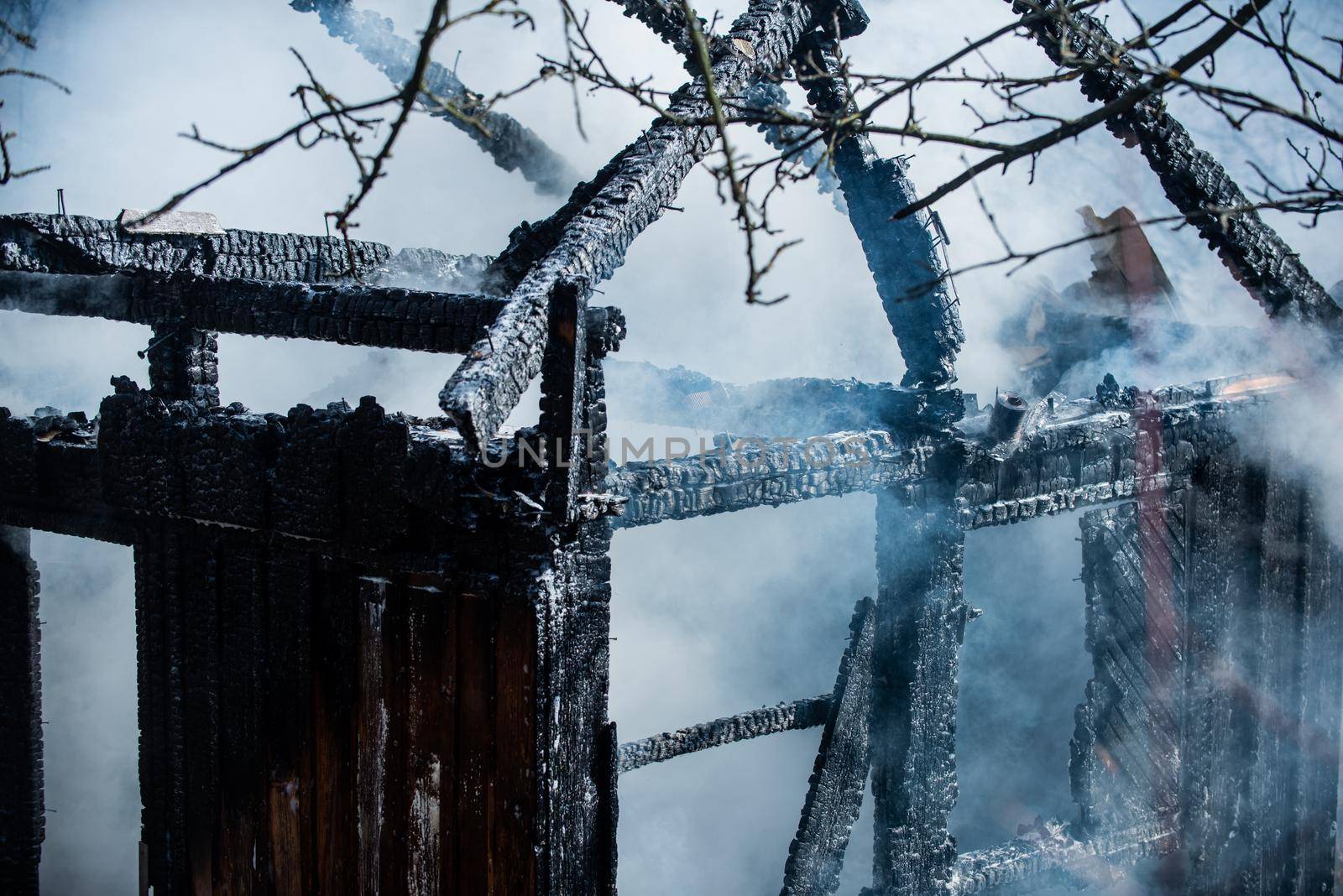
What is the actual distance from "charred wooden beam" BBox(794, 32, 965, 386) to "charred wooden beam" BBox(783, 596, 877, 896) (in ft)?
4.31

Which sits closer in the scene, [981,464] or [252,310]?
[252,310]

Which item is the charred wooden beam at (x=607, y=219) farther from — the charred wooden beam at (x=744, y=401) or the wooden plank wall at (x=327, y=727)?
the charred wooden beam at (x=744, y=401)

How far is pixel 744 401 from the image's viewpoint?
757 cm

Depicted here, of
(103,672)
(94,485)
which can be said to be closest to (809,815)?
(94,485)

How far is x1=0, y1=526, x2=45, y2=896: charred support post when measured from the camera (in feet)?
17.6

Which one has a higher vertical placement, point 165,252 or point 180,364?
point 165,252

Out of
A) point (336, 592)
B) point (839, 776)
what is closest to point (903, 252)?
point (839, 776)

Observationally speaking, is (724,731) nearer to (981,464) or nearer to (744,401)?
(981,464)

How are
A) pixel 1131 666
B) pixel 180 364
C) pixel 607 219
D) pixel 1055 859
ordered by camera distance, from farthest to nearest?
pixel 1131 666, pixel 1055 859, pixel 180 364, pixel 607 219

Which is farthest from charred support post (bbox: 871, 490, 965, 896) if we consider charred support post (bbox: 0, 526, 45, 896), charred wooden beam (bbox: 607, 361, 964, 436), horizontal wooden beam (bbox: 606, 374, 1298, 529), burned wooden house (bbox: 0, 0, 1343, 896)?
charred support post (bbox: 0, 526, 45, 896)

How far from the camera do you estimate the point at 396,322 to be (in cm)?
394

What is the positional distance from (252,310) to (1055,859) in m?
5.21

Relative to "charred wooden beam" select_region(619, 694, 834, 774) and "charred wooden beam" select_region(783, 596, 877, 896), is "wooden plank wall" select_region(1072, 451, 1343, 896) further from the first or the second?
"charred wooden beam" select_region(619, 694, 834, 774)

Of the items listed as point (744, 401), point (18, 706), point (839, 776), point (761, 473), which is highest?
point (744, 401)
